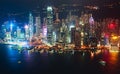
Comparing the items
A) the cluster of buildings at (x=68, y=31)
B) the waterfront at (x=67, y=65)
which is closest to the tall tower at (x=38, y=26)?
the cluster of buildings at (x=68, y=31)

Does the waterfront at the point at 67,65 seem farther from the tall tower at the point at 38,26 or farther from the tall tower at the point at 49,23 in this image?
the tall tower at the point at 38,26

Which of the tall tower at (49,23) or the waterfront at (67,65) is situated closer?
the waterfront at (67,65)

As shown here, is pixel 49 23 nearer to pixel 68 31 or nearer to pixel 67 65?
pixel 68 31

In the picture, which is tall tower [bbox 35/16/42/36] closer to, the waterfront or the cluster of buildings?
the cluster of buildings

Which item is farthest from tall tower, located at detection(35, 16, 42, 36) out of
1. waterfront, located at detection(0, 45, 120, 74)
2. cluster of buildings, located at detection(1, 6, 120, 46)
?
waterfront, located at detection(0, 45, 120, 74)

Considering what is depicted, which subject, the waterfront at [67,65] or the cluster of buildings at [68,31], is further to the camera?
the cluster of buildings at [68,31]

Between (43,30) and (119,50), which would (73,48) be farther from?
(43,30)

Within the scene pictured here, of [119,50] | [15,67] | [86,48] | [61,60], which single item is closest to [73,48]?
[86,48]

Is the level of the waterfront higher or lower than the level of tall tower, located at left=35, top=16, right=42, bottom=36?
lower

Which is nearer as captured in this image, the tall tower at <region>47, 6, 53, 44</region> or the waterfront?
the waterfront

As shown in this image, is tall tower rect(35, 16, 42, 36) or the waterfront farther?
tall tower rect(35, 16, 42, 36)

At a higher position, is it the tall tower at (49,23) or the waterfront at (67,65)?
the tall tower at (49,23)
